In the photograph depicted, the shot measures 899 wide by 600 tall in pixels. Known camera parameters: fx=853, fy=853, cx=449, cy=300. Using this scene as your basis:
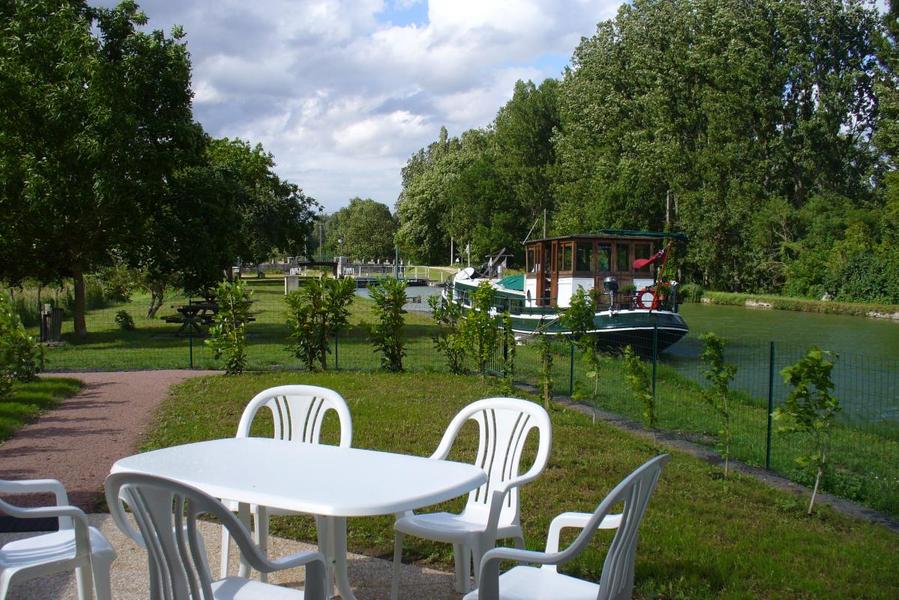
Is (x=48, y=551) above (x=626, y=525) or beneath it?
beneath

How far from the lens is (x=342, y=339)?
68.5 ft

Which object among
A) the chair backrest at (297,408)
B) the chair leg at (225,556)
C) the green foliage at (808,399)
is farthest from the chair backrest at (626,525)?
the green foliage at (808,399)

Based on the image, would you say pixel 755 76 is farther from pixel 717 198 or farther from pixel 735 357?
pixel 735 357

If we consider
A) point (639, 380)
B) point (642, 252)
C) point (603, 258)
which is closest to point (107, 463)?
point (639, 380)

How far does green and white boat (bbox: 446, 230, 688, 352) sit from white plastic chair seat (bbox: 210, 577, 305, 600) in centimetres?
1701

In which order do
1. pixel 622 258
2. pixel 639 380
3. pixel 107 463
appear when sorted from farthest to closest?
pixel 622 258 → pixel 639 380 → pixel 107 463

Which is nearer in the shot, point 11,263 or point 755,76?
point 11,263

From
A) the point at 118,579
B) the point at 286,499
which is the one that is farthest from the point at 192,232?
the point at 286,499

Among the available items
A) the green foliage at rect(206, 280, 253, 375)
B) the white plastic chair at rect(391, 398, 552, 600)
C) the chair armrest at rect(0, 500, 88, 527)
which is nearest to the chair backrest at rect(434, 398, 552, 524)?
the white plastic chair at rect(391, 398, 552, 600)

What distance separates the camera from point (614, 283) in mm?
21047

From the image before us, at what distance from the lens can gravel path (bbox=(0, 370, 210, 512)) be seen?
708 centimetres

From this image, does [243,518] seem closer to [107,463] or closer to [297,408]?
[297,408]

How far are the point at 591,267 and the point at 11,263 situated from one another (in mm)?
14023

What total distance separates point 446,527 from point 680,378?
36.7ft
